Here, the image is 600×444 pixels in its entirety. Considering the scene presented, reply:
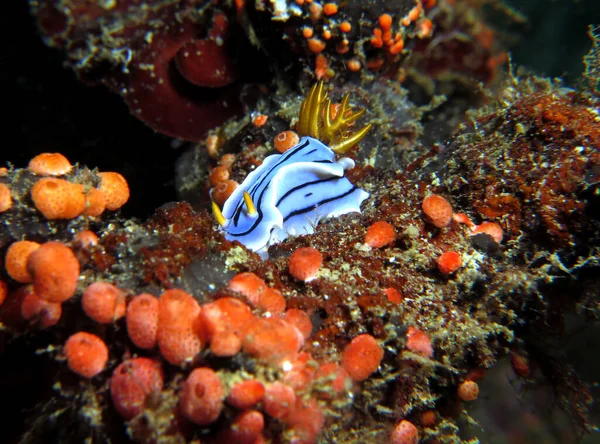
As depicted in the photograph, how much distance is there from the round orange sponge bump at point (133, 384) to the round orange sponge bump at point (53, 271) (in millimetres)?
494

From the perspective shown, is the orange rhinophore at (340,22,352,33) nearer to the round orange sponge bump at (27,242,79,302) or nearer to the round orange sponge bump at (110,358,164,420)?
the round orange sponge bump at (27,242,79,302)

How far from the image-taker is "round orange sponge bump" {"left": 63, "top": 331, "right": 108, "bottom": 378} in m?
1.79

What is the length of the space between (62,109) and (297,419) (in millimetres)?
7304

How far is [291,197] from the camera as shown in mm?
3354

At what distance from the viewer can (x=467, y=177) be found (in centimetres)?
293

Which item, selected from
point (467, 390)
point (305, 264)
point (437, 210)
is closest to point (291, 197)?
point (305, 264)

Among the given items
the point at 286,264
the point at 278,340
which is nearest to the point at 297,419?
the point at 278,340

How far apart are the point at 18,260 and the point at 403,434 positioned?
2.57 m

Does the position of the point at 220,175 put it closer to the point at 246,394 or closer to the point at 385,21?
the point at 385,21

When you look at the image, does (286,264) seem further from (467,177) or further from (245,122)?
(245,122)

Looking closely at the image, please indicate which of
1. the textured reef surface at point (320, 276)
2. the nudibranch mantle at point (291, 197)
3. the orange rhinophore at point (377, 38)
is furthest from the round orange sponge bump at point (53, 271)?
the orange rhinophore at point (377, 38)

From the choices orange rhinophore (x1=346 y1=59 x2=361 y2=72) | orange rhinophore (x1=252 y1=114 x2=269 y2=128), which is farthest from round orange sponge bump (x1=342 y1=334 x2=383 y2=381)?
orange rhinophore (x1=346 y1=59 x2=361 y2=72)

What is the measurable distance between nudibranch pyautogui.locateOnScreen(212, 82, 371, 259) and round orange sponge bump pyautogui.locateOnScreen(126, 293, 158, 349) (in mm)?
1290

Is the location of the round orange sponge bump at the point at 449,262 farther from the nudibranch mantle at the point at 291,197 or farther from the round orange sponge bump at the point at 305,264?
the nudibranch mantle at the point at 291,197
